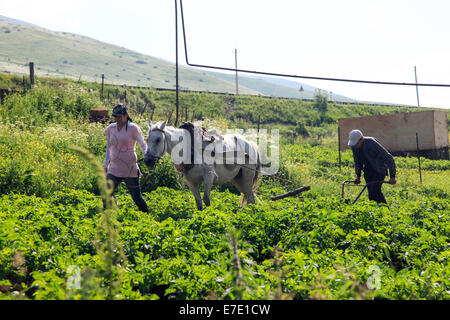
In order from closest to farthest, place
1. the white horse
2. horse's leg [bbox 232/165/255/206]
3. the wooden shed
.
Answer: the white horse, horse's leg [bbox 232/165/255/206], the wooden shed

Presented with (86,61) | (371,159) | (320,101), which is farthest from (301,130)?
(86,61)

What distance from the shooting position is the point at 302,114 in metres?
40.8

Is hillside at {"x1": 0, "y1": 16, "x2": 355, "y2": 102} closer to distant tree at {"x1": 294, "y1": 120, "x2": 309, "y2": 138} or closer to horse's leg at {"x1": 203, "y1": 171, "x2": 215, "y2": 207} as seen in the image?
distant tree at {"x1": 294, "y1": 120, "x2": 309, "y2": 138}

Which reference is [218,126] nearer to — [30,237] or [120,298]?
[30,237]

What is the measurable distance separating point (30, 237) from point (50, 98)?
17.1 meters

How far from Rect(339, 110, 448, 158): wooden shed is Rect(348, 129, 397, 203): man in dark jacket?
59.1 feet

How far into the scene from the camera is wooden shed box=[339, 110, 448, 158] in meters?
25.0

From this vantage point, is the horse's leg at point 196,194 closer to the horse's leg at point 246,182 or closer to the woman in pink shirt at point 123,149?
the woman in pink shirt at point 123,149

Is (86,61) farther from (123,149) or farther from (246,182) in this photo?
(123,149)

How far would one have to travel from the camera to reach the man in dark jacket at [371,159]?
883 centimetres

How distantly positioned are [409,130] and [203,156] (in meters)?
20.5

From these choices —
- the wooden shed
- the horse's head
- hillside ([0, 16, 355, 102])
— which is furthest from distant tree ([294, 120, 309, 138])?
hillside ([0, 16, 355, 102])

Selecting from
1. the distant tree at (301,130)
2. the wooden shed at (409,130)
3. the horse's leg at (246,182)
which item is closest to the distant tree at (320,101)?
the distant tree at (301,130)
